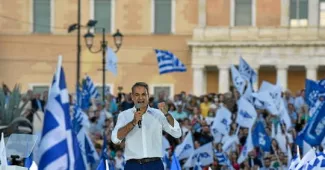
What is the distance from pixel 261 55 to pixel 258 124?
25.5 metres

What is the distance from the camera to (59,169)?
12156 millimetres

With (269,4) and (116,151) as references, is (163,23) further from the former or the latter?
(116,151)

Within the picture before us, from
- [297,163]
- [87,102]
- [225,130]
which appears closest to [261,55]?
[87,102]

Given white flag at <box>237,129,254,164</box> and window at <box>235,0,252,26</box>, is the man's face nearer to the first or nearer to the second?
white flag at <box>237,129,254,164</box>

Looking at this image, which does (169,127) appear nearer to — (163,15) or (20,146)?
(20,146)

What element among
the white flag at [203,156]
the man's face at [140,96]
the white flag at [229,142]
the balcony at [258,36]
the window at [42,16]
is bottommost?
the white flag at [203,156]

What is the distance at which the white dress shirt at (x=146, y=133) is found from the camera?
34.3 ft

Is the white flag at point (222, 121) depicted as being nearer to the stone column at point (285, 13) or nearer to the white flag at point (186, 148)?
the white flag at point (186, 148)

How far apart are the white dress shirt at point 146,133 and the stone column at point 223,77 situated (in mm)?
37152

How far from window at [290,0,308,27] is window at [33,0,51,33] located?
952 centimetres

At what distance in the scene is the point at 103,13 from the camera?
2000 inches

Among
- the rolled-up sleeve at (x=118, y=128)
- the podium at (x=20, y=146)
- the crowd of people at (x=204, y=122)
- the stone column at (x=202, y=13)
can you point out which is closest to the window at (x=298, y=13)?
the stone column at (x=202, y=13)

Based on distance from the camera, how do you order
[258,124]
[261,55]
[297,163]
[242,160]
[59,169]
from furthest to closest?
1. [261,55]
2. [258,124]
3. [242,160]
4. [297,163]
5. [59,169]

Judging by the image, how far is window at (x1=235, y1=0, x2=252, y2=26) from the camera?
50.3m
